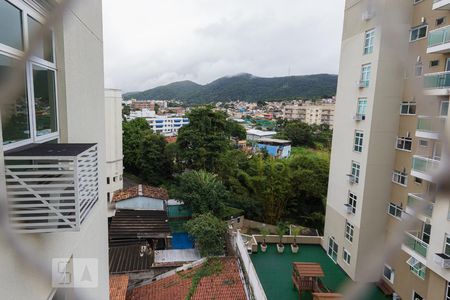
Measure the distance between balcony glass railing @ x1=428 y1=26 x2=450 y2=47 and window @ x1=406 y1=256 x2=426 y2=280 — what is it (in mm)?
4478

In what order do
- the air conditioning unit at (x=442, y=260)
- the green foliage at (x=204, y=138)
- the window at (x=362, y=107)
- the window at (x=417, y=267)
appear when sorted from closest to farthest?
the air conditioning unit at (x=442, y=260)
the window at (x=417, y=267)
the window at (x=362, y=107)
the green foliage at (x=204, y=138)

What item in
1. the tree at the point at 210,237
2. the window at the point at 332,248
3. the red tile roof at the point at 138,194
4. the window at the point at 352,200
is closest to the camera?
the window at the point at 352,200

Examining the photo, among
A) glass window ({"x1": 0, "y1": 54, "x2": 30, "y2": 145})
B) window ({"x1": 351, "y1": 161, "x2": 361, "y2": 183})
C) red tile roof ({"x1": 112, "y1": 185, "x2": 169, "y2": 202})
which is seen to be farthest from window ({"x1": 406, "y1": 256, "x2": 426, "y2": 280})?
red tile roof ({"x1": 112, "y1": 185, "x2": 169, "y2": 202})

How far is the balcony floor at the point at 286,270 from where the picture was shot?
291 inches

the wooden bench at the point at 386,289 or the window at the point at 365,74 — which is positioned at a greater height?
the window at the point at 365,74

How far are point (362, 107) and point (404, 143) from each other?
134 cm

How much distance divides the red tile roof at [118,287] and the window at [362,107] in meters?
7.11

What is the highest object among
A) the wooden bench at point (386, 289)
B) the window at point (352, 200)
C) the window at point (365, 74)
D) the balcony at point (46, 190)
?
the window at point (365, 74)

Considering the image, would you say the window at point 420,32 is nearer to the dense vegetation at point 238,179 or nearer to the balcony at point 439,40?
the balcony at point 439,40

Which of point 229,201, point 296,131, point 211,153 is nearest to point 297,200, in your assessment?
point 229,201

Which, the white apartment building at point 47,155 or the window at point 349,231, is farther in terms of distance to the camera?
the window at point 349,231

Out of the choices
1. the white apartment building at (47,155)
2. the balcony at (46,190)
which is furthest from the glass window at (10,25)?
the balcony at (46,190)

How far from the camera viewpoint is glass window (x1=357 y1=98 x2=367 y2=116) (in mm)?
7495

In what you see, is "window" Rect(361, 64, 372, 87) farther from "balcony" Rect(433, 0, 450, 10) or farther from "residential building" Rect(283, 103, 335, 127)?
"residential building" Rect(283, 103, 335, 127)
